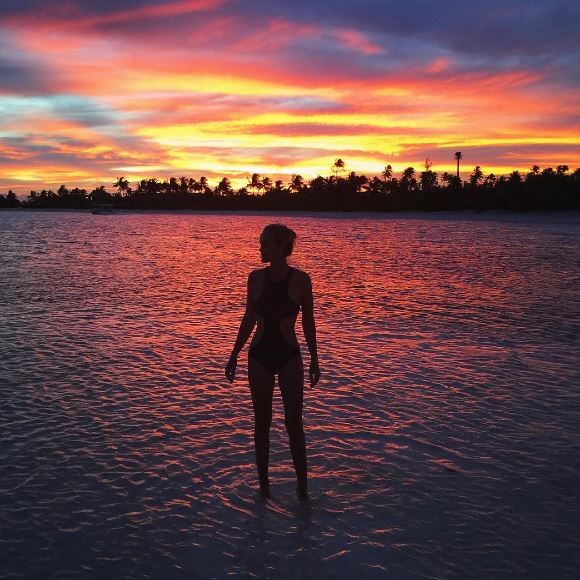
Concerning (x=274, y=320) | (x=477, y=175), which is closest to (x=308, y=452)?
(x=274, y=320)

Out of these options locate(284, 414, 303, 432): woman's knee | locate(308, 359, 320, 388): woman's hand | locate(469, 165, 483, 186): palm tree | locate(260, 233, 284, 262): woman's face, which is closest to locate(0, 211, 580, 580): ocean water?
locate(284, 414, 303, 432): woman's knee

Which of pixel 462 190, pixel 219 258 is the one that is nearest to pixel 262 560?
pixel 219 258

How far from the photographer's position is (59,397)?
7156 mm

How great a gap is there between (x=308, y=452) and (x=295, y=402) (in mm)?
1340

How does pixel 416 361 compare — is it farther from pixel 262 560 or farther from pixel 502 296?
pixel 502 296

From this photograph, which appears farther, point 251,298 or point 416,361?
point 416,361

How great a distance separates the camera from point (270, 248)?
4234 mm

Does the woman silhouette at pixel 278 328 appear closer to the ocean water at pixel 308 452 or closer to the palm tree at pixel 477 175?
the ocean water at pixel 308 452

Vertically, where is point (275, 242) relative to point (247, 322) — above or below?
above

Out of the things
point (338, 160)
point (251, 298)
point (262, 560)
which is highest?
point (338, 160)

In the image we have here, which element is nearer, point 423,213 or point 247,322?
point 247,322

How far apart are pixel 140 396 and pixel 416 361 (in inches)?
165

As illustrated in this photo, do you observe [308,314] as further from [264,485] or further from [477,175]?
[477,175]

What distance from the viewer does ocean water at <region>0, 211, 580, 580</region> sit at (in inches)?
159
